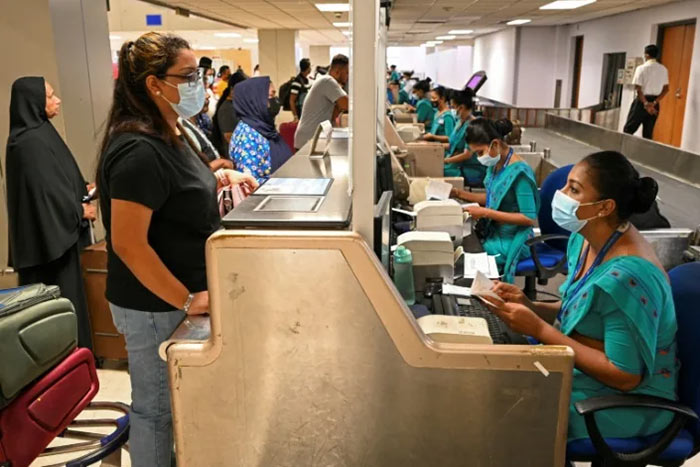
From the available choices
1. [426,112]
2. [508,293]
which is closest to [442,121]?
[426,112]

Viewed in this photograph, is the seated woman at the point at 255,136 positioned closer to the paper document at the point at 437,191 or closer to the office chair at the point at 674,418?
the paper document at the point at 437,191

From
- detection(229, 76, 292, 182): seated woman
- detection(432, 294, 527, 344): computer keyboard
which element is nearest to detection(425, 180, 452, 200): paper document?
detection(229, 76, 292, 182): seated woman

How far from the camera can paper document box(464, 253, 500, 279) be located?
2.16 metres

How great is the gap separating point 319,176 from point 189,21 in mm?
11957

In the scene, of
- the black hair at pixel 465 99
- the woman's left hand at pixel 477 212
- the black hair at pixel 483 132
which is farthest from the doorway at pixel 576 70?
the woman's left hand at pixel 477 212

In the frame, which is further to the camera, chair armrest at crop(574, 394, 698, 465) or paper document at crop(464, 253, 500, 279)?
paper document at crop(464, 253, 500, 279)

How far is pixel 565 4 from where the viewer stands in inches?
322

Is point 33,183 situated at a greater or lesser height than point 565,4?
lesser

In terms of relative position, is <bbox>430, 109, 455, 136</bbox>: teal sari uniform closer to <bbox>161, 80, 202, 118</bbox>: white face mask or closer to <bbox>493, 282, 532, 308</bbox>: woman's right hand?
<bbox>493, 282, 532, 308</bbox>: woman's right hand

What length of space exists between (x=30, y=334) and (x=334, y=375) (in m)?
1.02

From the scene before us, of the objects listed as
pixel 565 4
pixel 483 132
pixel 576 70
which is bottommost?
pixel 483 132

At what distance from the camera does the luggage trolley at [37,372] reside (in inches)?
63.8

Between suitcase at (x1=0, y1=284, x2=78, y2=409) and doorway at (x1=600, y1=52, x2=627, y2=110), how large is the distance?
1052 cm

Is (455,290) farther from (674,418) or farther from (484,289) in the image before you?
(674,418)
